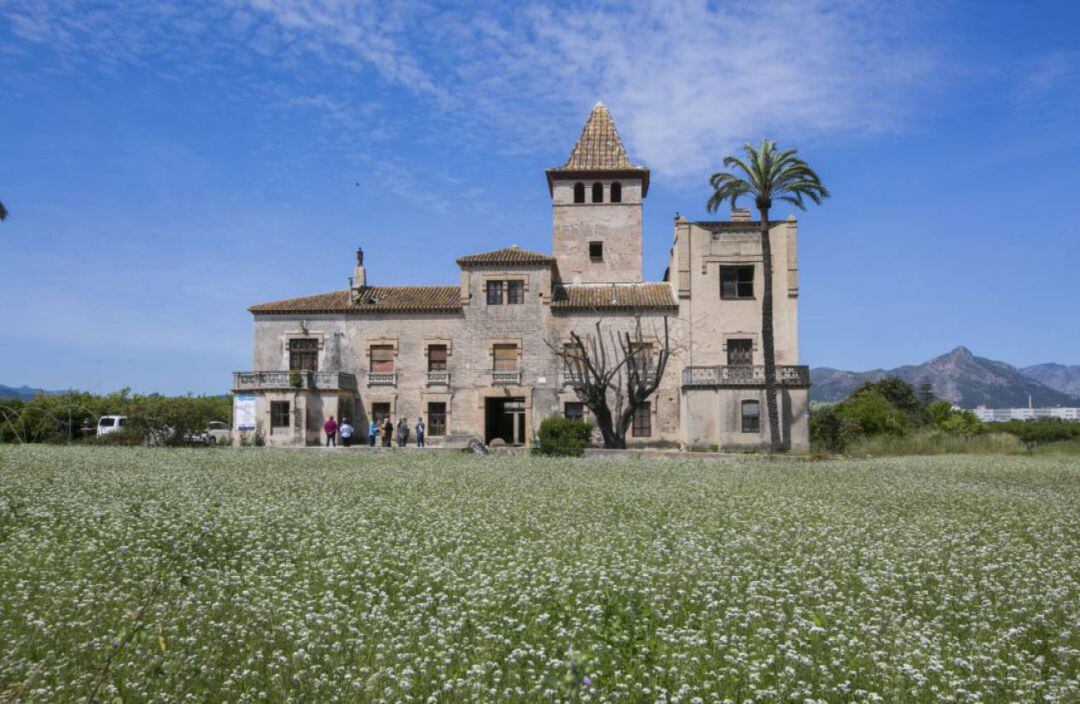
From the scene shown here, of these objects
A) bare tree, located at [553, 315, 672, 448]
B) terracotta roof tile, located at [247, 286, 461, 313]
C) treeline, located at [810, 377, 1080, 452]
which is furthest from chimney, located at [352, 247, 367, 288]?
treeline, located at [810, 377, 1080, 452]

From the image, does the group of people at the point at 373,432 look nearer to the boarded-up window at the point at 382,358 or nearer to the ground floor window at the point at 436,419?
the ground floor window at the point at 436,419

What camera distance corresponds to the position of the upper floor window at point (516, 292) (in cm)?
4084

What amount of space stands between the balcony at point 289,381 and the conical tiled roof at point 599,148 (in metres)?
16.5

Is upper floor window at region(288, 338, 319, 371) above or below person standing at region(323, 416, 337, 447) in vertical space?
above

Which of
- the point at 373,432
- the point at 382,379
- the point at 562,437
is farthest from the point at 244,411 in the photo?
the point at 562,437

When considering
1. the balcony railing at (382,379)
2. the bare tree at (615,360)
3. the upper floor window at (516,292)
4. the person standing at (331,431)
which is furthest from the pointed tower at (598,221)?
the person standing at (331,431)

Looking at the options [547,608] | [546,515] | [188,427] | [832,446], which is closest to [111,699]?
[547,608]

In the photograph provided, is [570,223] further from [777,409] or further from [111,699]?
[111,699]

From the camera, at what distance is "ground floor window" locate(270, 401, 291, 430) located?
129ft

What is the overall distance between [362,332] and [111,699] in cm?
3731

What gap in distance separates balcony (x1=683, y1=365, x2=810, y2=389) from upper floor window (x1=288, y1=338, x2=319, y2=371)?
18.5 m

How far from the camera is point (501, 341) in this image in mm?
40531

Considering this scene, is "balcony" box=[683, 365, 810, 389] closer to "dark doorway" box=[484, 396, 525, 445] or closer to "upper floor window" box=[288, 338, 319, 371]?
"dark doorway" box=[484, 396, 525, 445]

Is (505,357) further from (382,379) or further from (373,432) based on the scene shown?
(373,432)
